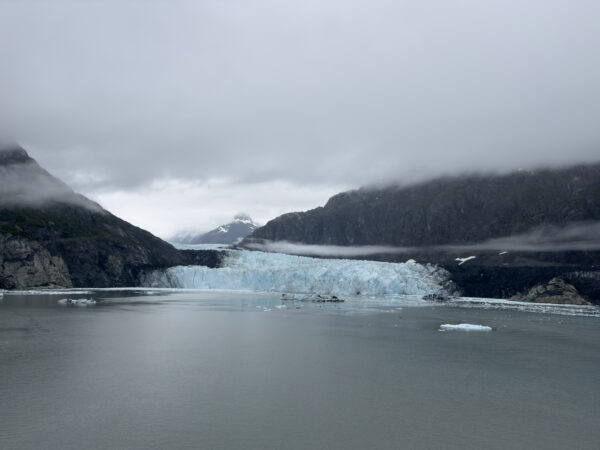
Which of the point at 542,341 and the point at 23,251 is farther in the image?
the point at 23,251

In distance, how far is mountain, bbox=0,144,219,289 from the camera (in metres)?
88.6

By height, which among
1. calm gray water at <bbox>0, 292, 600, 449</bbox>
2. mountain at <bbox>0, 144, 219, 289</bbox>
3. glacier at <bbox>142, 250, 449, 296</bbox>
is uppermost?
mountain at <bbox>0, 144, 219, 289</bbox>

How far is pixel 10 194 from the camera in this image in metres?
115

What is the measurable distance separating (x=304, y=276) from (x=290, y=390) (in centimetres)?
8405

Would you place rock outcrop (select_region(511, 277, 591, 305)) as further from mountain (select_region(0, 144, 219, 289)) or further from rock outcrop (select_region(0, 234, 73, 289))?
rock outcrop (select_region(0, 234, 73, 289))

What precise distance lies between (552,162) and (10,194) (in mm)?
170425

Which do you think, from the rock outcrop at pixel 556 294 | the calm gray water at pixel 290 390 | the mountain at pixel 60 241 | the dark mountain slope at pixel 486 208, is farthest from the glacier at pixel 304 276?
the dark mountain slope at pixel 486 208

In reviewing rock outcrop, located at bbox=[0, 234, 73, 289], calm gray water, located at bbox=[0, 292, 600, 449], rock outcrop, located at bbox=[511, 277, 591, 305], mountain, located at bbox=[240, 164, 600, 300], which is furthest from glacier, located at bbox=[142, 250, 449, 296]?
calm gray water, located at bbox=[0, 292, 600, 449]

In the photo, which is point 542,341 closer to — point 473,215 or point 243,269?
point 243,269

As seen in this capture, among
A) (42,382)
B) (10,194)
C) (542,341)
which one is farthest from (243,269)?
(42,382)

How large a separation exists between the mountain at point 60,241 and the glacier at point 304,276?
682 centimetres

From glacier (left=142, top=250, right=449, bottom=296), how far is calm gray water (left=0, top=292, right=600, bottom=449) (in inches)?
2436

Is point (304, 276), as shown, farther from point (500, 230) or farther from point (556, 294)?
point (500, 230)

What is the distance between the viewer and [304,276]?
10181 centimetres
